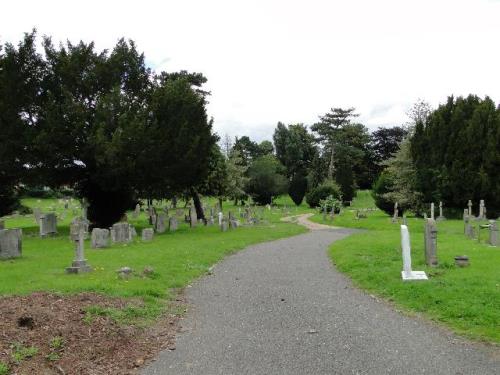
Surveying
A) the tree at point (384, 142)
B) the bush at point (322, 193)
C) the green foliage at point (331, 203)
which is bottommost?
the green foliage at point (331, 203)

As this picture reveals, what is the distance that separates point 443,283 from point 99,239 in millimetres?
13011

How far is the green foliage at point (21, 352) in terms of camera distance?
5.88 m

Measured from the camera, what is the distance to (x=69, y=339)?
6648 millimetres

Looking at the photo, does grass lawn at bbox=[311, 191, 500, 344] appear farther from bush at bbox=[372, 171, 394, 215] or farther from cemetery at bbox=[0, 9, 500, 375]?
bush at bbox=[372, 171, 394, 215]

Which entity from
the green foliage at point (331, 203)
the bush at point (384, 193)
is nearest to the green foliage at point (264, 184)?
the green foliage at point (331, 203)

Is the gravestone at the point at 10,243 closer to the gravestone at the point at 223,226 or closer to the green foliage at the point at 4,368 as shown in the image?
the green foliage at the point at 4,368

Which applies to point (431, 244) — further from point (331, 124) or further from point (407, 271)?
point (331, 124)

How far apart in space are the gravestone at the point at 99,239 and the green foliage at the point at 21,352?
43.5 feet

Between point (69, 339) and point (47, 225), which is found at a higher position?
point (47, 225)

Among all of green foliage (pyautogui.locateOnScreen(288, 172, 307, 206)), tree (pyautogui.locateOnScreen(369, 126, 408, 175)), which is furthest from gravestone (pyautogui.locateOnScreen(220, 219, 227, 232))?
tree (pyautogui.locateOnScreen(369, 126, 408, 175))

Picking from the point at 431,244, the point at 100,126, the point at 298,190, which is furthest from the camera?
the point at 298,190

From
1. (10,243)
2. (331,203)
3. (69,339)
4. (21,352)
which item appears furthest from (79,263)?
(331,203)

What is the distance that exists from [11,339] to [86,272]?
6.49 meters

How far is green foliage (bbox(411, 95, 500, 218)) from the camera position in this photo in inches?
1400
